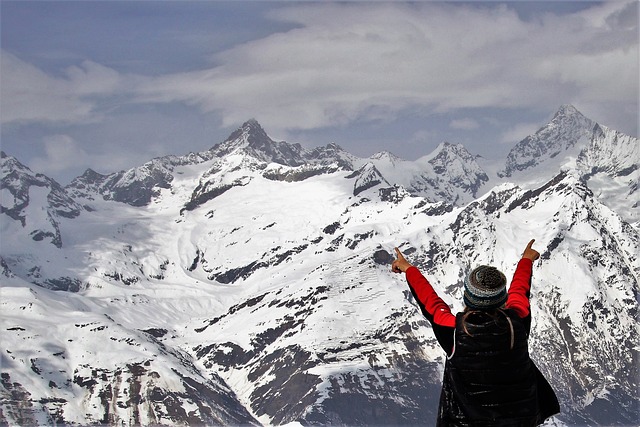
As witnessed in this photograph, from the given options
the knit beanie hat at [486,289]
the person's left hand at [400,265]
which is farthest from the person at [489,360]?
the person's left hand at [400,265]

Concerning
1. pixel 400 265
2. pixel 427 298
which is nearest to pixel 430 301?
pixel 427 298

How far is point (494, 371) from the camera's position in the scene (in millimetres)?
10906

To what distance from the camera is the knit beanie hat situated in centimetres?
1090

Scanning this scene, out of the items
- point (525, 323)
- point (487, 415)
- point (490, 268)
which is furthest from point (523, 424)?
point (490, 268)

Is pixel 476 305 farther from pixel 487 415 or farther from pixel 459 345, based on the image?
pixel 487 415

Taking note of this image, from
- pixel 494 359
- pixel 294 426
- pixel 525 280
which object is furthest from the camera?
pixel 294 426

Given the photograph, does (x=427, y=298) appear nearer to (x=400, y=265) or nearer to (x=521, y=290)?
(x=400, y=265)

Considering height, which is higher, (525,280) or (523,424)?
(525,280)

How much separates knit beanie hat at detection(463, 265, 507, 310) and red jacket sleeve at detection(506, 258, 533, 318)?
278 mm

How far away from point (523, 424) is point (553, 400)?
0.60 meters

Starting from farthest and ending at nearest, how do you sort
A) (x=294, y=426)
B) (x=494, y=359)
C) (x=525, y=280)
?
(x=294, y=426) → (x=525, y=280) → (x=494, y=359)

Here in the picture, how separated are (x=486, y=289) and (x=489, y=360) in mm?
811

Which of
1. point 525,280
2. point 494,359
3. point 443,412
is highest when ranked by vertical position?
point 525,280

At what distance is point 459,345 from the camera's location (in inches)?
431
